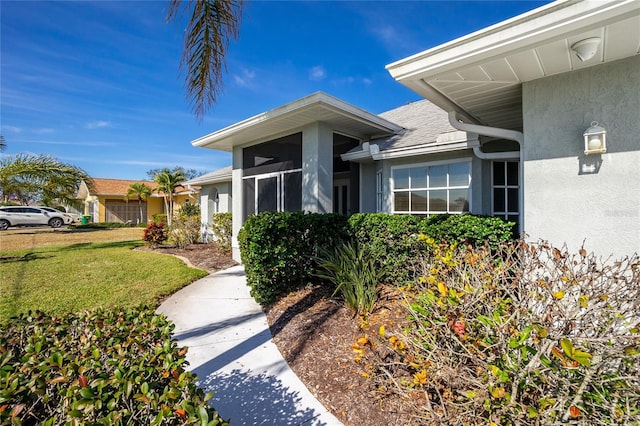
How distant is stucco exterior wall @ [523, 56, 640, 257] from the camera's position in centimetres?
398

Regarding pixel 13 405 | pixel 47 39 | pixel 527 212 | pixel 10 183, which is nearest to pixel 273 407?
pixel 13 405

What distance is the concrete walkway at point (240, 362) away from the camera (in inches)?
131

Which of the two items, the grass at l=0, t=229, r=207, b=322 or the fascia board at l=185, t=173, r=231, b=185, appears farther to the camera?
the fascia board at l=185, t=173, r=231, b=185

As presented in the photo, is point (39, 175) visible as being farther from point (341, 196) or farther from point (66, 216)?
point (341, 196)

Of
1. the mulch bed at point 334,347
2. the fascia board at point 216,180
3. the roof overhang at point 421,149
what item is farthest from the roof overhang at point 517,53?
the fascia board at point 216,180

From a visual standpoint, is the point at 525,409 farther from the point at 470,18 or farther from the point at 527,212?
the point at 470,18

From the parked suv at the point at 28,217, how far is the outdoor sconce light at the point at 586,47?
125 feet

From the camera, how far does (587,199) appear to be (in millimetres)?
4234

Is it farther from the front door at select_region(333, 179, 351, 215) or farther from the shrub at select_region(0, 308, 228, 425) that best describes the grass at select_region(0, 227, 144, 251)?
the shrub at select_region(0, 308, 228, 425)

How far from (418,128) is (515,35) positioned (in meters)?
6.38

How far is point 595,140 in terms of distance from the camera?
4070 mm

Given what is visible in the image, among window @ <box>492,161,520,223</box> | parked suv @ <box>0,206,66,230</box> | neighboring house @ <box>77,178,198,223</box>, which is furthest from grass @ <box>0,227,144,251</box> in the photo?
window @ <box>492,161,520,223</box>

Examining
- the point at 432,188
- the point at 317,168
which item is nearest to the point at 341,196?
the point at 317,168

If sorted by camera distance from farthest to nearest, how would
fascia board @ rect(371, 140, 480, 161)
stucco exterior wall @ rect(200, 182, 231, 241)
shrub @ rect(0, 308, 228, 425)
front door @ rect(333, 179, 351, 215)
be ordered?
stucco exterior wall @ rect(200, 182, 231, 241) → front door @ rect(333, 179, 351, 215) → fascia board @ rect(371, 140, 480, 161) → shrub @ rect(0, 308, 228, 425)
